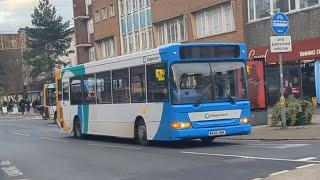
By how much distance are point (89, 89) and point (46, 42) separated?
63.8 m

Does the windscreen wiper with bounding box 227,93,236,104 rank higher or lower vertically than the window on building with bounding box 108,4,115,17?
lower

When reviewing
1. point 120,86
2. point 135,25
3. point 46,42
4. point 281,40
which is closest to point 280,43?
point 281,40

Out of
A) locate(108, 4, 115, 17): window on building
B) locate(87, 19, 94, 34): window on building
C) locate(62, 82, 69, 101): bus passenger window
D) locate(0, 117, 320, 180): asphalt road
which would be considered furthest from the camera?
locate(87, 19, 94, 34): window on building

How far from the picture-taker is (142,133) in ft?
61.0

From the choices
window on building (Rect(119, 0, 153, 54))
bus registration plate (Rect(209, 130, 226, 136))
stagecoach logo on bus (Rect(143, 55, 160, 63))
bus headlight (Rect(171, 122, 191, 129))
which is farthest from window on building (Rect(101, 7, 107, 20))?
bus headlight (Rect(171, 122, 191, 129))

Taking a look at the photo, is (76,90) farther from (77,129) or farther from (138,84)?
(138,84)

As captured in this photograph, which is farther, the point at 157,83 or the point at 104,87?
the point at 104,87

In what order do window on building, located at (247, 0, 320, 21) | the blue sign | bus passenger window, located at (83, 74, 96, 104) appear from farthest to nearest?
window on building, located at (247, 0, 320, 21), bus passenger window, located at (83, 74, 96, 104), the blue sign

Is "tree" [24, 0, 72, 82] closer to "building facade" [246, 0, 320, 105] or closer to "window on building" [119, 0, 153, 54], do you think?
"window on building" [119, 0, 153, 54]

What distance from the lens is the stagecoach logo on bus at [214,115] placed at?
16.7 meters

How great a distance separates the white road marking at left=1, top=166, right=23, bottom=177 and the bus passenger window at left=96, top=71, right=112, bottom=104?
6459 mm

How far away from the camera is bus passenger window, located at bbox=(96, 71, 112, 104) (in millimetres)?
20516

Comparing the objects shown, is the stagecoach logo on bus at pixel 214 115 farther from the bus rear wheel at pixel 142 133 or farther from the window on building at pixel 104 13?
the window on building at pixel 104 13

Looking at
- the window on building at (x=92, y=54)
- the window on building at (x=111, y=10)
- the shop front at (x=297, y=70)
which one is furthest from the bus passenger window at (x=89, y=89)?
the window on building at (x=92, y=54)
